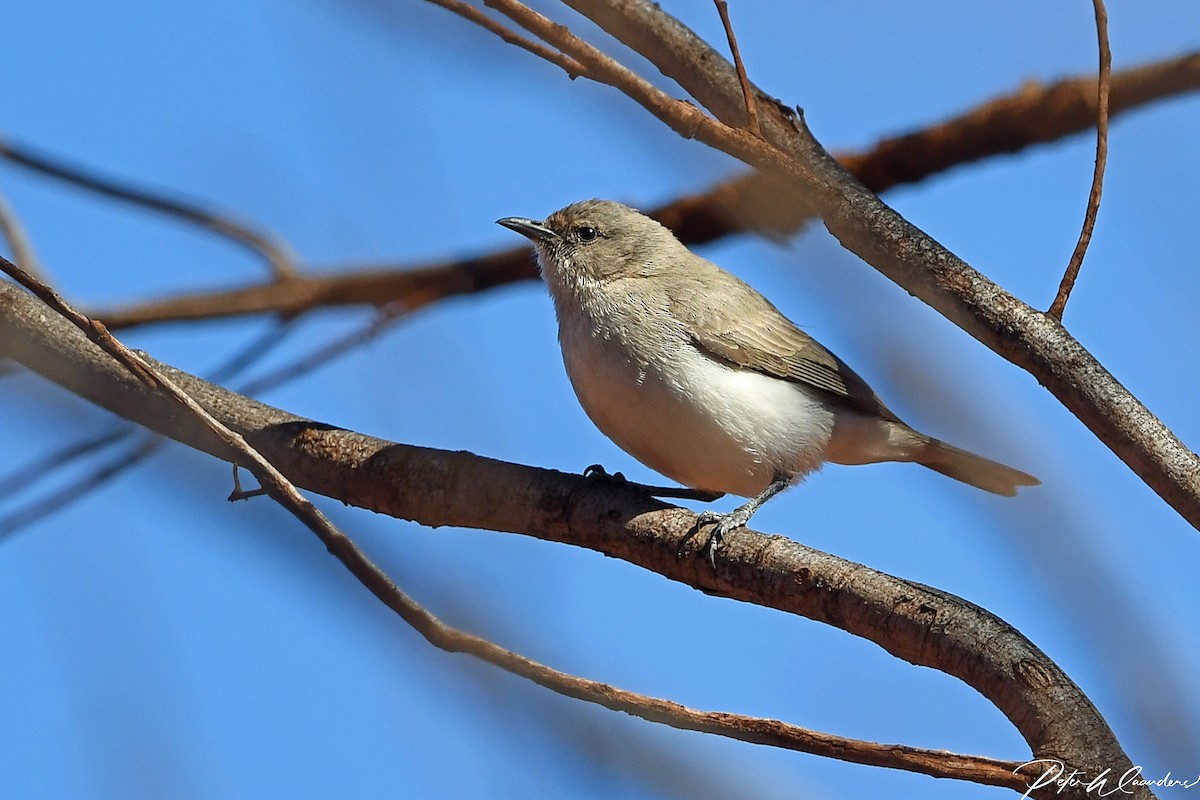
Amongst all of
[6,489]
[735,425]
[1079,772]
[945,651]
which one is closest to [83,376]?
[6,489]

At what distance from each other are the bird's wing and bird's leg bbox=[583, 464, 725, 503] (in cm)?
67

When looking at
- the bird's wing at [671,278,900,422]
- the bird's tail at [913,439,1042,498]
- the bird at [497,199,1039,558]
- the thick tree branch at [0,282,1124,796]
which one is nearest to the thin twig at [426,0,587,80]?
the thick tree branch at [0,282,1124,796]

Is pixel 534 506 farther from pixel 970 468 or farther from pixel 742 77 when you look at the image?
pixel 970 468

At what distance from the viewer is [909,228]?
3.52 m

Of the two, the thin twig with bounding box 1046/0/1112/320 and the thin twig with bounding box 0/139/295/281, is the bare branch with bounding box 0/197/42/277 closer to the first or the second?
the thin twig with bounding box 0/139/295/281

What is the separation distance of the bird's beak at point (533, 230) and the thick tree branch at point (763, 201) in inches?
13.3

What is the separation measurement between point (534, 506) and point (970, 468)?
2962 mm

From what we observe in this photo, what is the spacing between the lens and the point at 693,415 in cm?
526

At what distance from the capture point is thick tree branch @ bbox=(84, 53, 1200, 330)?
504 cm

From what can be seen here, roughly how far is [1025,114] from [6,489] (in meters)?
4.43

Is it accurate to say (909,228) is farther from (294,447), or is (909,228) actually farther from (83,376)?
(83,376)

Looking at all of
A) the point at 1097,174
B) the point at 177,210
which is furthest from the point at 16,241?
the point at 1097,174

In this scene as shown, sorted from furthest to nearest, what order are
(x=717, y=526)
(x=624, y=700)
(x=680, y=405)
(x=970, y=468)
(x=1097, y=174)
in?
1. (x=970, y=468)
2. (x=680, y=405)
3. (x=717, y=526)
4. (x=1097, y=174)
5. (x=624, y=700)

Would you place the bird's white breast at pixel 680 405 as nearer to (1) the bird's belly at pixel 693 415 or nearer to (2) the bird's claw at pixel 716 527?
(1) the bird's belly at pixel 693 415
